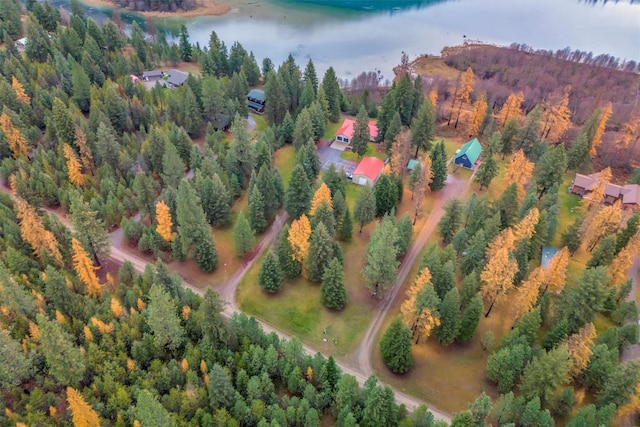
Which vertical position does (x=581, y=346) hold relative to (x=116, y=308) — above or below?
above

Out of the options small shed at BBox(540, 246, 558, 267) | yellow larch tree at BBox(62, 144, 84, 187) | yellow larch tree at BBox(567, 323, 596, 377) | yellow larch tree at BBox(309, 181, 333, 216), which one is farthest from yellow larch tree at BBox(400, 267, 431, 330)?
yellow larch tree at BBox(62, 144, 84, 187)

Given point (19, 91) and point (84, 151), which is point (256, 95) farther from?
point (19, 91)

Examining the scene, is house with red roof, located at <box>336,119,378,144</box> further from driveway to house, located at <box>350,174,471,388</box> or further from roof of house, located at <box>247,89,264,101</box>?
roof of house, located at <box>247,89,264,101</box>

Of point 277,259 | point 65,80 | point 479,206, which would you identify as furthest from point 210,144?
point 479,206

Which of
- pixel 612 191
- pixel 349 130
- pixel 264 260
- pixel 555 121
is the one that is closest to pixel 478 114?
pixel 555 121

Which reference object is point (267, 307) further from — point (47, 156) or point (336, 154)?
point (47, 156)

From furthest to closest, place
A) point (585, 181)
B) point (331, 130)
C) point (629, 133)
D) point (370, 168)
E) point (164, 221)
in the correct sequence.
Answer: point (331, 130) → point (629, 133) → point (370, 168) → point (585, 181) → point (164, 221)

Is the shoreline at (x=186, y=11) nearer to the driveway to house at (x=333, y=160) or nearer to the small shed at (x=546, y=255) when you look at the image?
the driveway to house at (x=333, y=160)
